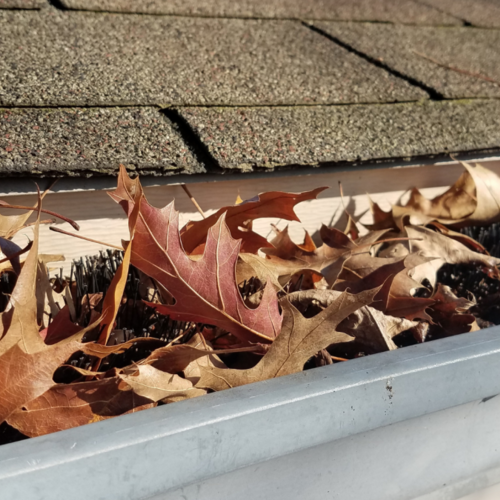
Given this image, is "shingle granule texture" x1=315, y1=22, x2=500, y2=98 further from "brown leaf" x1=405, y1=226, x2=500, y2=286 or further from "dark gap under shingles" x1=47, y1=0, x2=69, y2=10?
"dark gap under shingles" x1=47, y1=0, x2=69, y2=10

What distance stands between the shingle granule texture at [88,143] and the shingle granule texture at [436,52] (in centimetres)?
68

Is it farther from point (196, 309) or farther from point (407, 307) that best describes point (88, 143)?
point (407, 307)

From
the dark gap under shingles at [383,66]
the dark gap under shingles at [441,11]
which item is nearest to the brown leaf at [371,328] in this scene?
the dark gap under shingles at [383,66]

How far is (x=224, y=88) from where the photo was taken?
1.13 meters

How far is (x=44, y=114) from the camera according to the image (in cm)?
94

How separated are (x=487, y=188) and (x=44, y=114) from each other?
872 millimetres

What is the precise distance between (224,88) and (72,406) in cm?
68

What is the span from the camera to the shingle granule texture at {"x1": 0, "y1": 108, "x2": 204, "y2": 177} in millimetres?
857

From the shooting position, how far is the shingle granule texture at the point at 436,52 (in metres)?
1.36

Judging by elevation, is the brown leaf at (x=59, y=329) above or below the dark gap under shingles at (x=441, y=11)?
below

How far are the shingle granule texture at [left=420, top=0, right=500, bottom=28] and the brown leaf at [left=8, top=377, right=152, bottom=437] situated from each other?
5.26 feet

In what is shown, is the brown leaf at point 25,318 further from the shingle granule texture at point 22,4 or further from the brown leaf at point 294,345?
the shingle granule texture at point 22,4

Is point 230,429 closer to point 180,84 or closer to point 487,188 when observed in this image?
point 180,84

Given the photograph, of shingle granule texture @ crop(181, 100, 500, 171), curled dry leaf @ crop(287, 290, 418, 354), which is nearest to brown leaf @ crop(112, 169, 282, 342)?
curled dry leaf @ crop(287, 290, 418, 354)
